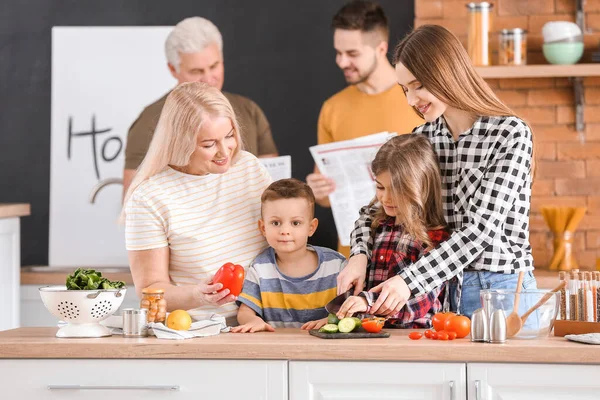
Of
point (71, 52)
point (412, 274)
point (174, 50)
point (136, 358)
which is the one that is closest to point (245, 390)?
point (136, 358)

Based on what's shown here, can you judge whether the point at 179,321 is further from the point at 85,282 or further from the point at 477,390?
the point at 477,390

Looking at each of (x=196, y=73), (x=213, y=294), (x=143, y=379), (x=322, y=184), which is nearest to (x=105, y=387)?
(x=143, y=379)

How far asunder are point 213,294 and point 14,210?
2511 millimetres

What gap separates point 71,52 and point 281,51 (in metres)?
1.13

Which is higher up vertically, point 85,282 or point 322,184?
point 322,184

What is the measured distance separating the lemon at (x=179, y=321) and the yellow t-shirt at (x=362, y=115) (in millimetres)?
2082

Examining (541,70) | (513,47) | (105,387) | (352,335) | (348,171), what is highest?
(513,47)

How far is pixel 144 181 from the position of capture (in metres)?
2.42

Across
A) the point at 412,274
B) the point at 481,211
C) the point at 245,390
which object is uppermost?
the point at 481,211

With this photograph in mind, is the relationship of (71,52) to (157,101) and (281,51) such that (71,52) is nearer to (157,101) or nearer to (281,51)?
(157,101)

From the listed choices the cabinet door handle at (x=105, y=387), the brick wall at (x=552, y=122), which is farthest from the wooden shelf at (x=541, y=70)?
the cabinet door handle at (x=105, y=387)

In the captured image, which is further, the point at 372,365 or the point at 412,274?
the point at 412,274

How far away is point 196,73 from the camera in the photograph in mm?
4590

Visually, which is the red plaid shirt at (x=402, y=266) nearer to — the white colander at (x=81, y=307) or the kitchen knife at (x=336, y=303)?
the kitchen knife at (x=336, y=303)
